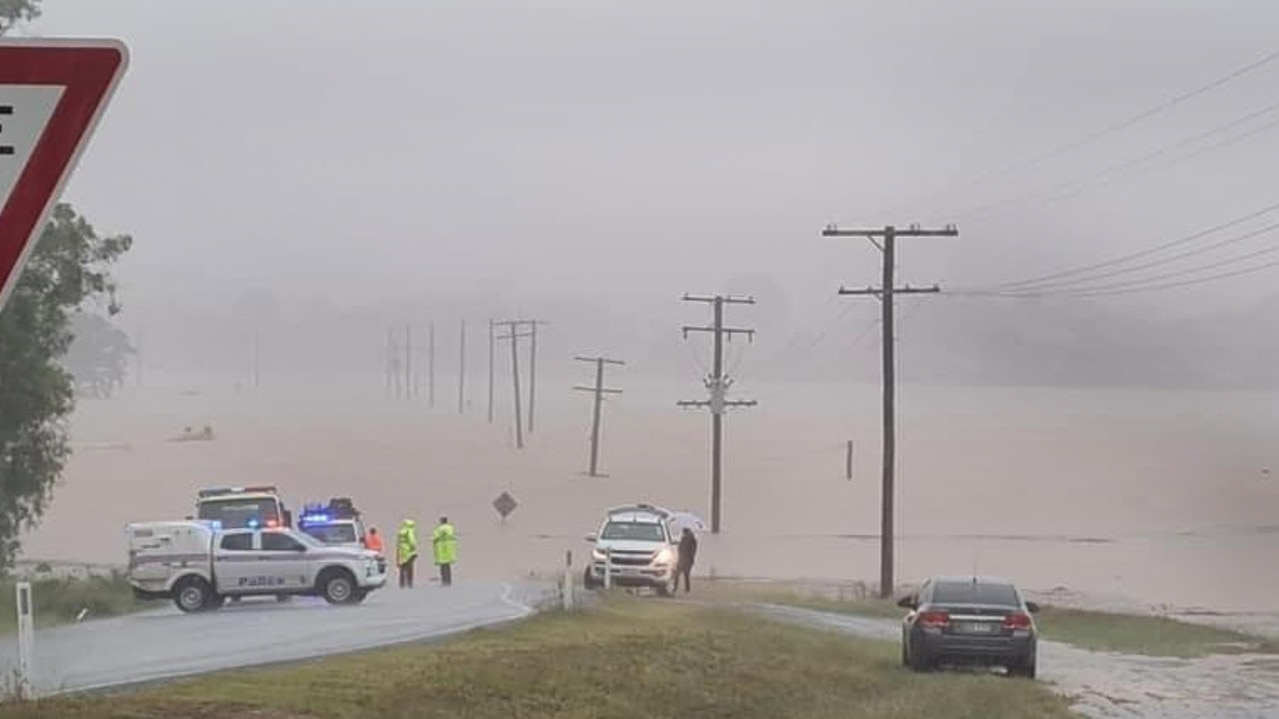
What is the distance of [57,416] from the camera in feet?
129

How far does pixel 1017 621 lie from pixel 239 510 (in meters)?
24.0

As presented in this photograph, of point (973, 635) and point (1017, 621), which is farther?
point (1017, 621)

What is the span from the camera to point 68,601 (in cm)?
3612

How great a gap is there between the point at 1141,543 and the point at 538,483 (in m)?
36.0

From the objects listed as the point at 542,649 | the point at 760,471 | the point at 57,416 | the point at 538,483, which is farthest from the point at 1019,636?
the point at 760,471

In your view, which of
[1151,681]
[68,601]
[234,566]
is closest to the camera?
[1151,681]

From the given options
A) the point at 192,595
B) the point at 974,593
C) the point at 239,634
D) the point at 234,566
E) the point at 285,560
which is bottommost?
the point at 192,595

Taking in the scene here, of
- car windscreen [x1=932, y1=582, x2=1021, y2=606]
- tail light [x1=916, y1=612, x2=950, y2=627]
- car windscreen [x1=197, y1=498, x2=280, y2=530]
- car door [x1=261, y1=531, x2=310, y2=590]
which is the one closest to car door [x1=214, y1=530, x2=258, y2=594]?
car door [x1=261, y1=531, x2=310, y2=590]

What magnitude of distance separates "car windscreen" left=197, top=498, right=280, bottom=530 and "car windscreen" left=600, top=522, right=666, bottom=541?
8.01 meters

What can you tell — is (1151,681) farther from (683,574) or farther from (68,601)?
(68,601)

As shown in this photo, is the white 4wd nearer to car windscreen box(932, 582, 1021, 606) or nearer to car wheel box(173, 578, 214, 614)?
car wheel box(173, 578, 214, 614)

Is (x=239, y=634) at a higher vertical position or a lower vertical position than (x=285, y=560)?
lower

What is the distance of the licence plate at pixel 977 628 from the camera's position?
25734 millimetres

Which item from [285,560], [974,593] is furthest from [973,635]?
[285,560]
